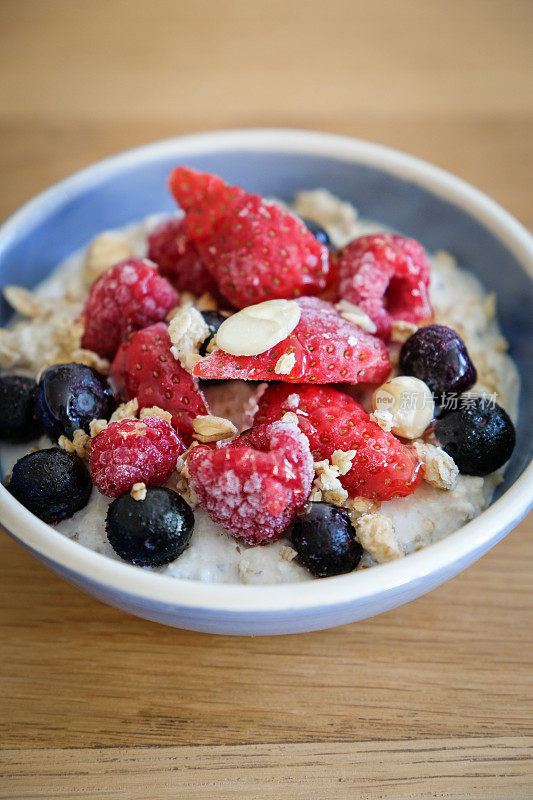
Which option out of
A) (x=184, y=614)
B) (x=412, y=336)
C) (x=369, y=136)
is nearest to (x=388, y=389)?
(x=412, y=336)

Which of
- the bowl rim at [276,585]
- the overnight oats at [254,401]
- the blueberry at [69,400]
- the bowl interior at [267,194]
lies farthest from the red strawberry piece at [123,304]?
the bowl rim at [276,585]

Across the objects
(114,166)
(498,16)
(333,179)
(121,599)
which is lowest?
(121,599)

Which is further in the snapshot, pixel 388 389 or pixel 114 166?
pixel 114 166

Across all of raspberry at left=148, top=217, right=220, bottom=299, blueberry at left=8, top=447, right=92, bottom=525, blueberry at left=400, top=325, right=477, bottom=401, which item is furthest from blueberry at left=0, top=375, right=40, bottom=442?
blueberry at left=400, top=325, right=477, bottom=401

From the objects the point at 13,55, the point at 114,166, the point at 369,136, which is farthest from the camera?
the point at 13,55

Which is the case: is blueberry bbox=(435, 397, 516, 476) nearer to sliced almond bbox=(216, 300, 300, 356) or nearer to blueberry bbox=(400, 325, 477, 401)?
blueberry bbox=(400, 325, 477, 401)

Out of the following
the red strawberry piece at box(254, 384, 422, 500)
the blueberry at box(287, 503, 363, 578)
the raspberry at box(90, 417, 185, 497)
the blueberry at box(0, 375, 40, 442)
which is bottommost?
the blueberry at box(0, 375, 40, 442)

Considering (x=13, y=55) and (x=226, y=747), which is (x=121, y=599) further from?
(x=13, y=55)

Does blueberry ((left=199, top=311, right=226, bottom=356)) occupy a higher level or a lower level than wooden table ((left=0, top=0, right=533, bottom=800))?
higher
